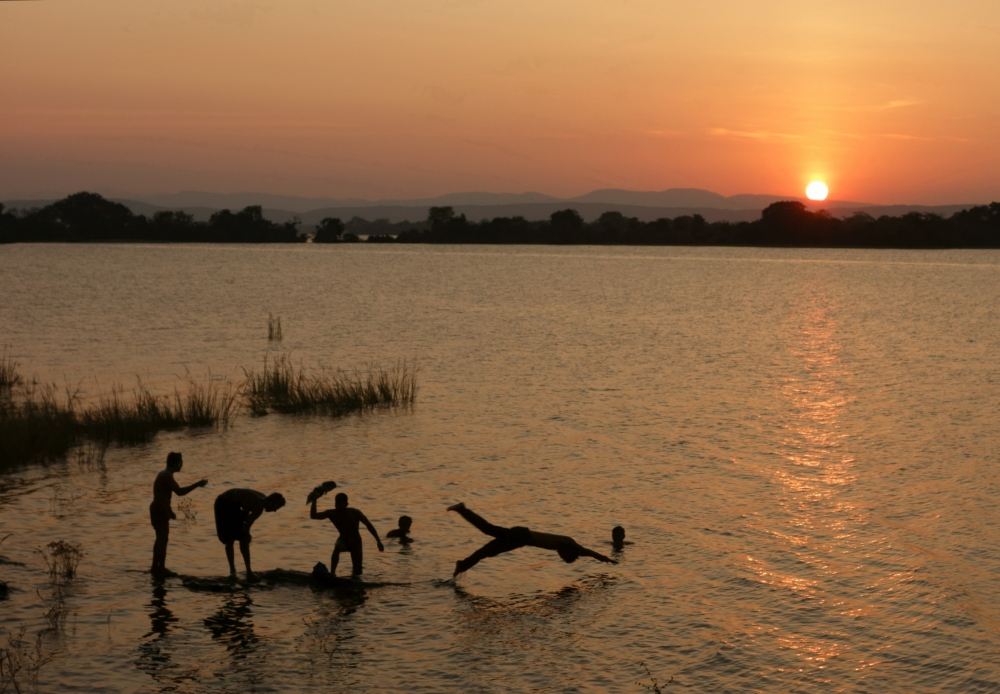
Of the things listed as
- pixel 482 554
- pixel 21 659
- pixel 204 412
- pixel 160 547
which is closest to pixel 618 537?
pixel 482 554

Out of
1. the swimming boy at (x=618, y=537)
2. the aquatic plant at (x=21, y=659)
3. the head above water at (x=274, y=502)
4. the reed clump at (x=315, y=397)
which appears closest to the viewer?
the aquatic plant at (x=21, y=659)

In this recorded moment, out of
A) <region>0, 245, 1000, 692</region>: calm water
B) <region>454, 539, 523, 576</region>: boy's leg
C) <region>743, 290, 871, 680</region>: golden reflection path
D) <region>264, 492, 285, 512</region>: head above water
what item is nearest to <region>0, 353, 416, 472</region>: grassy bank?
<region>0, 245, 1000, 692</region>: calm water

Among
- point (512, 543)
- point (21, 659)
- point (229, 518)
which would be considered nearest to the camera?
point (21, 659)

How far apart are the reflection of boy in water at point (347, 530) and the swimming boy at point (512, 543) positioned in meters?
Answer: 1.61

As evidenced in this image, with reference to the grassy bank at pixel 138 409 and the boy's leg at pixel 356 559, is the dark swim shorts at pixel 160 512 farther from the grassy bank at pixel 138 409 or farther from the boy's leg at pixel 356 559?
the grassy bank at pixel 138 409

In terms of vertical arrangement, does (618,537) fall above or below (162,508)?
below

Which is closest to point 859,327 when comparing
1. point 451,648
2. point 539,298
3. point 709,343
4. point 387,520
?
point 709,343

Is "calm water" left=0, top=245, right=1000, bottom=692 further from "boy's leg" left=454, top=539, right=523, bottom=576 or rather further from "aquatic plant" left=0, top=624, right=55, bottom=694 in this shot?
"boy's leg" left=454, top=539, right=523, bottom=576

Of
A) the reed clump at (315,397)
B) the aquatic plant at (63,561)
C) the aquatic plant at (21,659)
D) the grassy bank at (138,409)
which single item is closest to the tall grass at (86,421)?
the grassy bank at (138,409)

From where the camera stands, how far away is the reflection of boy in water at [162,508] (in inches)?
624

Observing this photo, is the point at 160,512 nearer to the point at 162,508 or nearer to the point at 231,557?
the point at 162,508

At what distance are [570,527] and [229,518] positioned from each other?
7.78 metres

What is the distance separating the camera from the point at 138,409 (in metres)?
29.6

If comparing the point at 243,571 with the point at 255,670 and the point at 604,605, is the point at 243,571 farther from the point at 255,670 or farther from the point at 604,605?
the point at 604,605
